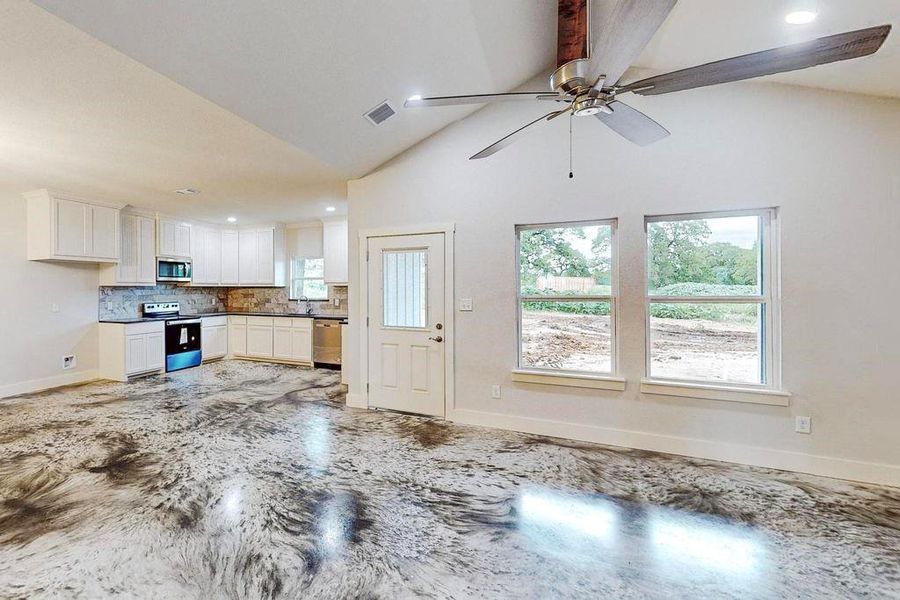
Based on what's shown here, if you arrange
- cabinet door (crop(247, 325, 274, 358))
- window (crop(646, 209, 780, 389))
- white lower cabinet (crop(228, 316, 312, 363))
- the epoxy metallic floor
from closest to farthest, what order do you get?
the epoxy metallic floor → window (crop(646, 209, 780, 389)) → white lower cabinet (crop(228, 316, 312, 363)) → cabinet door (crop(247, 325, 274, 358))

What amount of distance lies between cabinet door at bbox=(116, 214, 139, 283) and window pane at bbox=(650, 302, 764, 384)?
6.93 metres

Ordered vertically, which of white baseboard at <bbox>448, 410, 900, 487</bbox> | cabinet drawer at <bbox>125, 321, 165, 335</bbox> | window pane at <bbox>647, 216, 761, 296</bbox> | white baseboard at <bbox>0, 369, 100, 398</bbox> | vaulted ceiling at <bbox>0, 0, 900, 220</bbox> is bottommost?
white baseboard at <bbox>448, 410, 900, 487</bbox>

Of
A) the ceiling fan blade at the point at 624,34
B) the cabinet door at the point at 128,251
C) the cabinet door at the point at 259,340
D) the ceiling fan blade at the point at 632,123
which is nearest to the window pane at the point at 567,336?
the ceiling fan blade at the point at 632,123

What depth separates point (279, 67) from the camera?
8.61ft

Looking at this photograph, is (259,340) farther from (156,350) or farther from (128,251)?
(128,251)

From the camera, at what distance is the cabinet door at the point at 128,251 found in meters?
5.85

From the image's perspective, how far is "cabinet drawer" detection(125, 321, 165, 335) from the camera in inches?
223

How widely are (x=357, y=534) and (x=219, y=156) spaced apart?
3.41 metres

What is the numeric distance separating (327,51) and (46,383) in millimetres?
5858

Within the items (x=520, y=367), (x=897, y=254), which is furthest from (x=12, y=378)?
(x=897, y=254)

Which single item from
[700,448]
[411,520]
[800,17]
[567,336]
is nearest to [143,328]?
[411,520]

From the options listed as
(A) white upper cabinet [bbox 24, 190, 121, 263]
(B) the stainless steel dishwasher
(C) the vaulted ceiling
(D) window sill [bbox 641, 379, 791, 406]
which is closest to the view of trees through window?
(D) window sill [bbox 641, 379, 791, 406]

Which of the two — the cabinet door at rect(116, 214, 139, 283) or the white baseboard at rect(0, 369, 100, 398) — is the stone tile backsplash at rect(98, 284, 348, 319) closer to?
the cabinet door at rect(116, 214, 139, 283)

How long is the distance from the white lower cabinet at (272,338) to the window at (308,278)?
740mm
